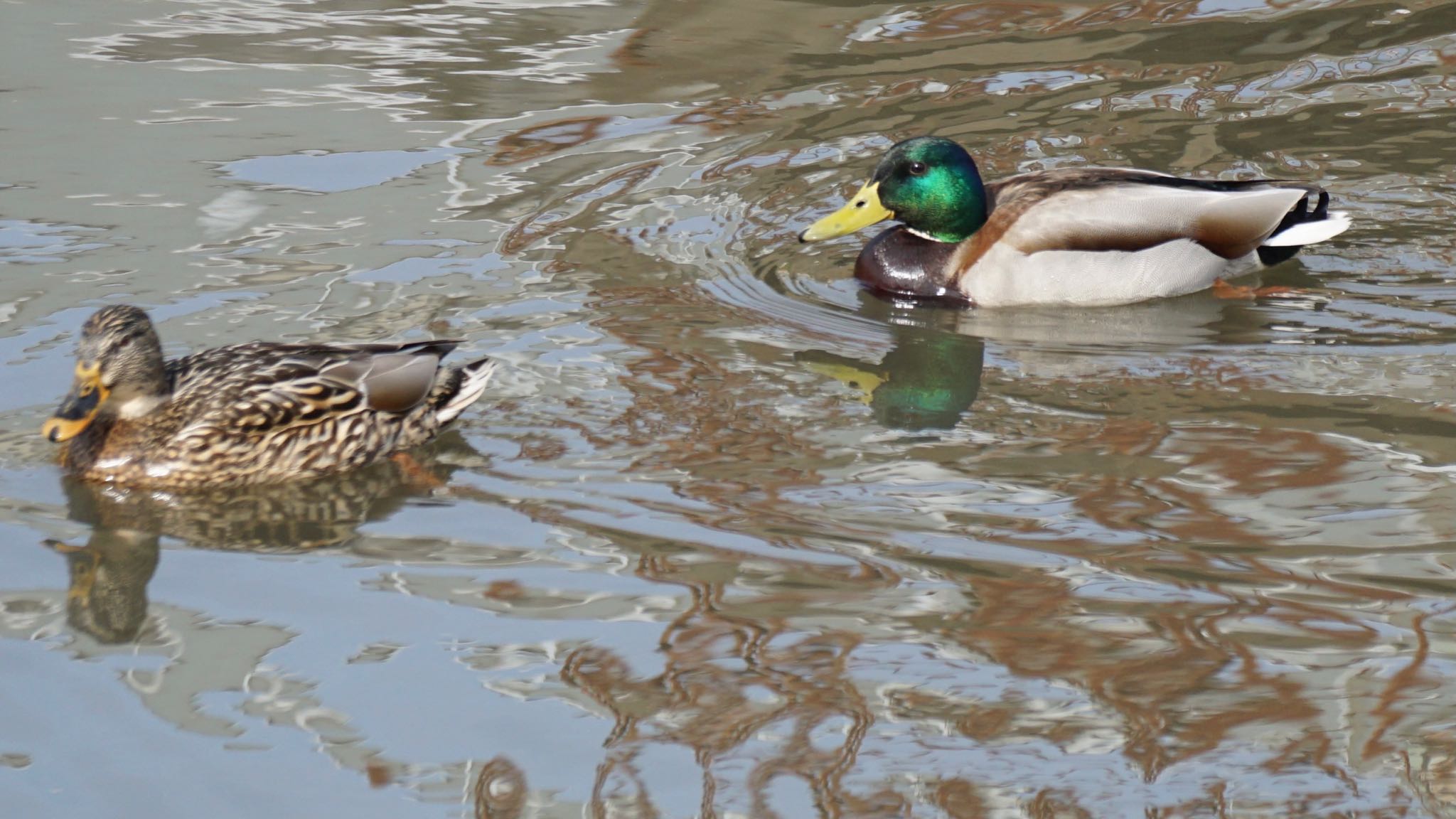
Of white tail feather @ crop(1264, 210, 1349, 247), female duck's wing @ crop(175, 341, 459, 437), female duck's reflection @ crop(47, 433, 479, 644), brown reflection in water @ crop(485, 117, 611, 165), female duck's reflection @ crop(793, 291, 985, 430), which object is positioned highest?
white tail feather @ crop(1264, 210, 1349, 247)

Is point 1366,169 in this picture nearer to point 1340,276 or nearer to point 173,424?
point 1340,276

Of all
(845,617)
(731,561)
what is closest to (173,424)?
(731,561)

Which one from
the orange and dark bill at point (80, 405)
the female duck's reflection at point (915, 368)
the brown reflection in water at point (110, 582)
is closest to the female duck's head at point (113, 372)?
the orange and dark bill at point (80, 405)

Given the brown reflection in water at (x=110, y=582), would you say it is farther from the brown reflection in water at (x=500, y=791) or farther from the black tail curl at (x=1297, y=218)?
the black tail curl at (x=1297, y=218)

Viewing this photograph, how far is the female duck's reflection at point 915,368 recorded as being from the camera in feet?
22.0

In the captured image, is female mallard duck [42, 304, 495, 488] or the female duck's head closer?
the female duck's head

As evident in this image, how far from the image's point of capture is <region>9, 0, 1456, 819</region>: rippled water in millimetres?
4395

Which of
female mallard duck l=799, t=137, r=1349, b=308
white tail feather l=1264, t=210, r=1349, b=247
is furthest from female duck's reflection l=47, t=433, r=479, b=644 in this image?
white tail feather l=1264, t=210, r=1349, b=247

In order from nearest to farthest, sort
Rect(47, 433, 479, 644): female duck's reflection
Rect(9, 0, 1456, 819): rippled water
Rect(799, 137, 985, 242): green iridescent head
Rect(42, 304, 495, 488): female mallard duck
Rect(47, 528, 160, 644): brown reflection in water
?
Rect(9, 0, 1456, 819): rippled water
Rect(47, 528, 160, 644): brown reflection in water
Rect(47, 433, 479, 644): female duck's reflection
Rect(42, 304, 495, 488): female mallard duck
Rect(799, 137, 985, 242): green iridescent head

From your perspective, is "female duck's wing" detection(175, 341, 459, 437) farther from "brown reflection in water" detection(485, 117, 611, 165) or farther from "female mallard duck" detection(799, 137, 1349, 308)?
"brown reflection in water" detection(485, 117, 611, 165)

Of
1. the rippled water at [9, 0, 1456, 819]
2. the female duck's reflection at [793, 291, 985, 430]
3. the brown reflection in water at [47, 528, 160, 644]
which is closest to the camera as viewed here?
the rippled water at [9, 0, 1456, 819]

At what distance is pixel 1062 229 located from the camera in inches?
312

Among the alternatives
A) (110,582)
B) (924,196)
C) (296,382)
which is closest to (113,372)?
(296,382)

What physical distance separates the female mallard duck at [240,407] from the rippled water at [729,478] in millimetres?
146
